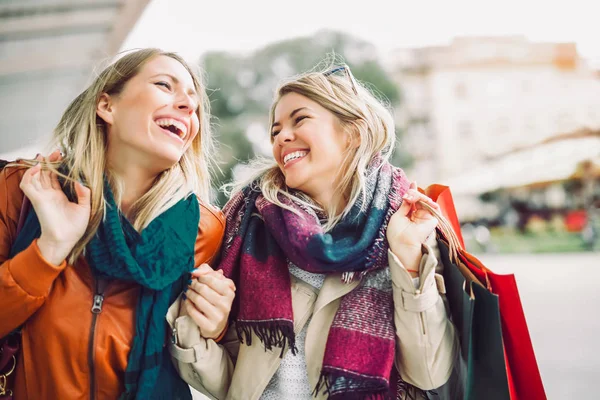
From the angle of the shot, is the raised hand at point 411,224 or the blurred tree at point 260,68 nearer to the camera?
the raised hand at point 411,224

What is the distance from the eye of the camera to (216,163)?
2018 mm

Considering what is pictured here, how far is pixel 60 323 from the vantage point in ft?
4.36

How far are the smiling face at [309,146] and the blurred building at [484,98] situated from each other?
482 inches

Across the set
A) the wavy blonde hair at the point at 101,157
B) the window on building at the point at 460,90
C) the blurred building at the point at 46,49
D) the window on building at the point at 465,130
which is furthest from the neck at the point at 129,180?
the window on building at the point at 460,90

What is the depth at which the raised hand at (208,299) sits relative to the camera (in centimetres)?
143

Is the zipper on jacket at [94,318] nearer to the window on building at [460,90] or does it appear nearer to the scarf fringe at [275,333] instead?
the scarf fringe at [275,333]

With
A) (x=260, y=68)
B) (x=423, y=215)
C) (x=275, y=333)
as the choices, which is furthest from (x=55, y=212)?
(x=260, y=68)

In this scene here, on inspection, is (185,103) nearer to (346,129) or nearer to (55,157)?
(55,157)

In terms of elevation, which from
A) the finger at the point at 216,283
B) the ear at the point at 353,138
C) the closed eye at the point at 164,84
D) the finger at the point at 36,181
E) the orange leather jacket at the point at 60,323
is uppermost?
the ear at the point at 353,138

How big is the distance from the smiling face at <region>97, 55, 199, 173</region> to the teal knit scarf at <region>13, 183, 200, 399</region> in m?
0.17

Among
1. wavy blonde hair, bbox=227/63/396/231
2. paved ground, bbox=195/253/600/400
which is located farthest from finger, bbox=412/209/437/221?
paved ground, bbox=195/253/600/400

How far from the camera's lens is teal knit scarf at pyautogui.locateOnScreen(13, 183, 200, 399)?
1.37 metres

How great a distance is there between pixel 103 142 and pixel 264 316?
0.84 m

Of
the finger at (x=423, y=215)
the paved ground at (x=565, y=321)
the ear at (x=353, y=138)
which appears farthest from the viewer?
the paved ground at (x=565, y=321)
